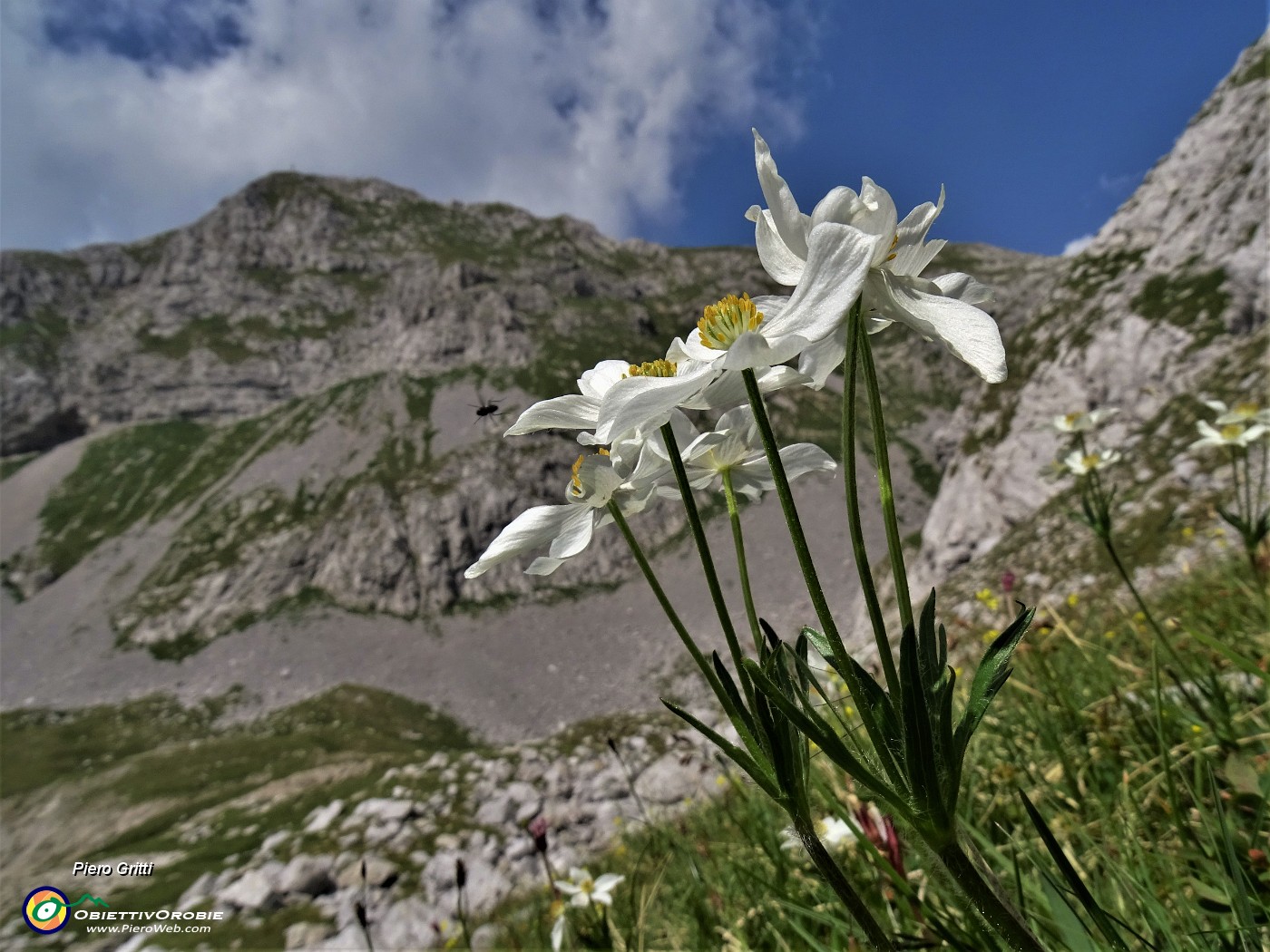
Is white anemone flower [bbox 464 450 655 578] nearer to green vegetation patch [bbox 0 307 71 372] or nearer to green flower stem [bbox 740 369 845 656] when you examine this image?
green flower stem [bbox 740 369 845 656]

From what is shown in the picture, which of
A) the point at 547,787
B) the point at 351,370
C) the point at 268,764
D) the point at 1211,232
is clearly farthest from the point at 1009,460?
the point at 351,370

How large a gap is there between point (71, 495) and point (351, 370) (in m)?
52.5

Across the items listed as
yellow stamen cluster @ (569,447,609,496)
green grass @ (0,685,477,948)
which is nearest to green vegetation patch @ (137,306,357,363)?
green grass @ (0,685,477,948)

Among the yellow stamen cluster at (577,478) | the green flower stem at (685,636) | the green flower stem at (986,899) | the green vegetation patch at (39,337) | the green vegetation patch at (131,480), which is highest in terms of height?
the green vegetation patch at (39,337)

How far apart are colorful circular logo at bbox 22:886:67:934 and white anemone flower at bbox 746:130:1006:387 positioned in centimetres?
636

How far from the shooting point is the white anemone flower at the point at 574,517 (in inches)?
59.7

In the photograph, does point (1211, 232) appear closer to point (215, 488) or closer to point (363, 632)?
point (363, 632)

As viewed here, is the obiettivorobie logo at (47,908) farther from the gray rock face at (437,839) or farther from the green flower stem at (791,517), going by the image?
the gray rock face at (437,839)

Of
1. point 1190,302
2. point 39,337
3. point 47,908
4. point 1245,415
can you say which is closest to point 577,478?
point 1245,415

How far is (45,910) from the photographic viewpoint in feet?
14.8

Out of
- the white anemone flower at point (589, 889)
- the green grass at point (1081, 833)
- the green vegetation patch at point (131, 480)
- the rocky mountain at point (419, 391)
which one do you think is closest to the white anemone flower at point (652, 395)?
the green grass at point (1081, 833)

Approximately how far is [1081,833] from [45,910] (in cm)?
649

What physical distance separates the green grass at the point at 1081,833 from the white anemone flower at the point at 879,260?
850mm

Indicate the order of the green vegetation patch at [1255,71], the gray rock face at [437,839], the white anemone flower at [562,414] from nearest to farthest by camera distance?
the white anemone flower at [562,414]
the gray rock face at [437,839]
the green vegetation patch at [1255,71]
